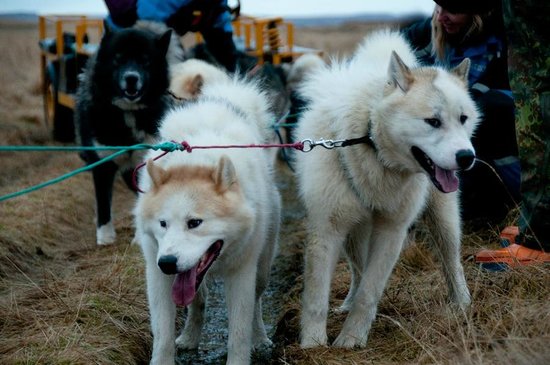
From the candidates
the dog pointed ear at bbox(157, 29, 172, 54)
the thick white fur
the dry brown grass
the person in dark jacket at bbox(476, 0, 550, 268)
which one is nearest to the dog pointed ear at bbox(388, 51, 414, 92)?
the person in dark jacket at bbox(476, 0, 550, 268)

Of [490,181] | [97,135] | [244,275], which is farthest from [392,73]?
[97,135]

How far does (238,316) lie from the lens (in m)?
3.46

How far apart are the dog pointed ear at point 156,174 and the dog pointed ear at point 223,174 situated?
226mm

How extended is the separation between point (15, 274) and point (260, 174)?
191 centimetres

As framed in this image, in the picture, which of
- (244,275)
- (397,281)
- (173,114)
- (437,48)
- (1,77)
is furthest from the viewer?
(1,77)

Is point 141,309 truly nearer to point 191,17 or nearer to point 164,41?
point 164,41

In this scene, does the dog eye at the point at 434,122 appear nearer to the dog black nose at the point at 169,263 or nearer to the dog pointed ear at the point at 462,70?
the dog pointed ear at the point at 462,70

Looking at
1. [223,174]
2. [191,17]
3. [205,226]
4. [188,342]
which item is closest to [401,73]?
[223,174]

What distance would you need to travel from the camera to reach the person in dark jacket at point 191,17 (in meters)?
6.39

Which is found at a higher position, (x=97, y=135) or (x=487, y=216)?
(x=97, y=135)

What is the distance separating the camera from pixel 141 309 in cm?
408

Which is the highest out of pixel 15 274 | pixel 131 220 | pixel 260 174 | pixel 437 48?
pixel 437 48

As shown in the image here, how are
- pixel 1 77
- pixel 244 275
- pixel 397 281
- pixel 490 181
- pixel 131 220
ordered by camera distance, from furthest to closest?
pixel 1 77 < pixel 131 220 < pixel 490 181 < pixel 397 281 < pixel 244 275

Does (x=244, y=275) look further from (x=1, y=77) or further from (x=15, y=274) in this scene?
(x=1, y=77)
